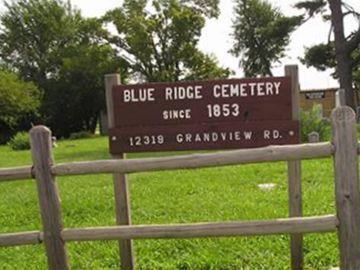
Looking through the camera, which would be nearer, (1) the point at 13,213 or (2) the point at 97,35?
(1) the point at 13,213

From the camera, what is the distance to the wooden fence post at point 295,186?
5207 millimetres

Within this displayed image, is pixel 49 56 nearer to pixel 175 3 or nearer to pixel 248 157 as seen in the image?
pixel 175 3

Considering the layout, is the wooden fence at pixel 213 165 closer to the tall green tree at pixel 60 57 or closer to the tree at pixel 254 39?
Result: the tall green tree at pixel 60 57

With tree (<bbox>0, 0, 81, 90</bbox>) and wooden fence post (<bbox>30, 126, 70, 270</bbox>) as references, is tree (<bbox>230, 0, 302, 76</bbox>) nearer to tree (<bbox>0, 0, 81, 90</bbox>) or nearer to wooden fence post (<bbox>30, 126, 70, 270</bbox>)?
tree (<bbox>0, 0, 81, 90</bbox>)

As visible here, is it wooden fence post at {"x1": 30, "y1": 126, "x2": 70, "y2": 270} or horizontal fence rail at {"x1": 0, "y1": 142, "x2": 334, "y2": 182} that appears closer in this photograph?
horizontal fence rail at {"x1": 0, "y1": 142, "x2": 334, "y2": 182}

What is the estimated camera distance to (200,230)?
485 cm

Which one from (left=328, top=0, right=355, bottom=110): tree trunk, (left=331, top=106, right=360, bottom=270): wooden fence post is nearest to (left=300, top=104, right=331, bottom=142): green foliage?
(left=331, top=106, right=360, bottom=270): wooden fence post

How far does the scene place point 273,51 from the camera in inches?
2240

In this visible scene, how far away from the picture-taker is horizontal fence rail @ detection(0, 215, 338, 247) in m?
4.74

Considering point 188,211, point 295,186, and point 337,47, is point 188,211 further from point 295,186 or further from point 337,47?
point 337,47

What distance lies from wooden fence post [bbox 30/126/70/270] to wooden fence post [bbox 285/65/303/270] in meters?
1.94

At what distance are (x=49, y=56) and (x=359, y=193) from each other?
171 feet

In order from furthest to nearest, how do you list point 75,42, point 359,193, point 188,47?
point 75,42
point 188,47
point 359,193

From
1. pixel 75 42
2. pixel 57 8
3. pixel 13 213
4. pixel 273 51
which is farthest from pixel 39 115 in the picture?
pixel 13 213
